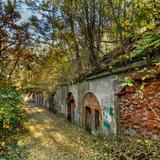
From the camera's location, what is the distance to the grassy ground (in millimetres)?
5820

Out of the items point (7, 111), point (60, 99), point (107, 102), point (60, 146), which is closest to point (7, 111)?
point (7, 111)

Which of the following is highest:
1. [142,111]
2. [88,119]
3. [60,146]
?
[142,111]

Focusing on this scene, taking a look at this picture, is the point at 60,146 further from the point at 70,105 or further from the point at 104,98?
the point at 70,105

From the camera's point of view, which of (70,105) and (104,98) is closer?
(104,98)

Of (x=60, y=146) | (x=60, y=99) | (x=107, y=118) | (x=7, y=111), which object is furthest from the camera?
(x=60, y=99)

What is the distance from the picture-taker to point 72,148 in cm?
838

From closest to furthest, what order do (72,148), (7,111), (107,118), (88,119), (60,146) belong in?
(7,111)
(72,148)
(107,118)
(60,146)
(88,119)

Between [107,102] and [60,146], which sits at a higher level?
[107,102]

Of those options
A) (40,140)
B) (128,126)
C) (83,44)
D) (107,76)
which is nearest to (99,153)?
(128,126)

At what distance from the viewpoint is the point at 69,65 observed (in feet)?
52.0

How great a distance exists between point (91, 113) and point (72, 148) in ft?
9.42

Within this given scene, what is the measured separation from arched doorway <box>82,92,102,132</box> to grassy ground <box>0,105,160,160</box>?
1.94 ft

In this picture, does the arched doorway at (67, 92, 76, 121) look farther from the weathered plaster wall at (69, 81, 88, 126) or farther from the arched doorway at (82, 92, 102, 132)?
the arched doorway at (82, 92, 102, 132)

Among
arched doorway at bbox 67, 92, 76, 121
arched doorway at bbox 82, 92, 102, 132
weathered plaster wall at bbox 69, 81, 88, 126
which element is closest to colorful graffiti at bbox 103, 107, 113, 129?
arched doorway at bbox 82, 92, 102, 132
